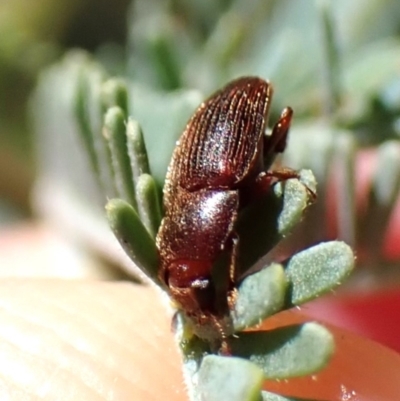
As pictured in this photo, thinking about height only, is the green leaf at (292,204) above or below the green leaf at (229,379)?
above

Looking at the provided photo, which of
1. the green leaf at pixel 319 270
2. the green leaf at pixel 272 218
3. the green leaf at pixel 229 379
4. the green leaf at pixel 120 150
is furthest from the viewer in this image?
the green leaf at pixel 120 150

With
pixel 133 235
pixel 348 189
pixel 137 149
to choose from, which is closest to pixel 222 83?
pixel 348 189

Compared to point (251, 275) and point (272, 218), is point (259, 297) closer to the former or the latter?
point (251, 275)

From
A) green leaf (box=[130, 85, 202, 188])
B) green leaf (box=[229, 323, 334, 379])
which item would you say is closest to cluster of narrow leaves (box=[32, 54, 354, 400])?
green leaf (box=[229, 323, 334, 379])

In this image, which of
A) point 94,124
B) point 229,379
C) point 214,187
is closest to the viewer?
point 229,379

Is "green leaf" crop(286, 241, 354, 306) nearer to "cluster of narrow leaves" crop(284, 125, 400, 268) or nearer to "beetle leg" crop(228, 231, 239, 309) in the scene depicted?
"beetle leg" crop(228, 231, 239, 309)

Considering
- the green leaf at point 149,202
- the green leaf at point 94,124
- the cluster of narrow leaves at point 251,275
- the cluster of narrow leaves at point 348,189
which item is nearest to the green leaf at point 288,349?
the cluster of narrow leaves at point 251,275

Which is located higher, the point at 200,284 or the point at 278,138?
the point at 278,138

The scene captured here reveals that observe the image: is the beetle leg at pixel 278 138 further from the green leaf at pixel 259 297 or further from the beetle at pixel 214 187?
the green leaf at pixel 259 297
